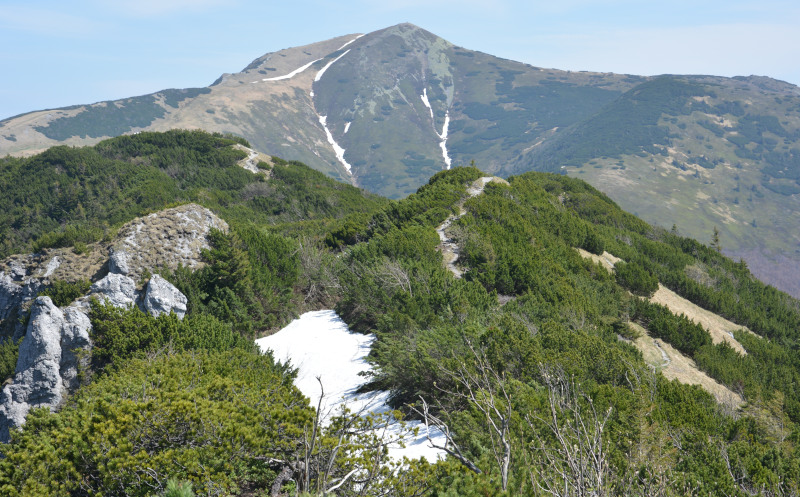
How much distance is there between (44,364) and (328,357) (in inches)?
258

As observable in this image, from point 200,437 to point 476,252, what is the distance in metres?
12.8

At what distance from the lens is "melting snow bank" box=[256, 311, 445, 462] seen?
10.7 m

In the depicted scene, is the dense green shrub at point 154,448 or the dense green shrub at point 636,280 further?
the dense green shrub at point 636,280

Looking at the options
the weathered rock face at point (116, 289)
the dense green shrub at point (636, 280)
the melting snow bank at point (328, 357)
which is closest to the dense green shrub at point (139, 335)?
the weathered rock face at point (116, 289)

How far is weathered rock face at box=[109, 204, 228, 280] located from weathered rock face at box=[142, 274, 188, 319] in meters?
1.21

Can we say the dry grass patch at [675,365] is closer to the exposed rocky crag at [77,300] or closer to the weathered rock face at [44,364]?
the exposed rocky crag at [77,300]

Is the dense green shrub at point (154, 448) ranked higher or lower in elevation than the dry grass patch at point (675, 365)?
higher

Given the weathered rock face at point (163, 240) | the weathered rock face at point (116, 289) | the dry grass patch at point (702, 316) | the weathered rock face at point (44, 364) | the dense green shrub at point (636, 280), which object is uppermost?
the weathered rock face at point (163, 240)

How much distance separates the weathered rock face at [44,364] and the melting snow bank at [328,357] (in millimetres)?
4299

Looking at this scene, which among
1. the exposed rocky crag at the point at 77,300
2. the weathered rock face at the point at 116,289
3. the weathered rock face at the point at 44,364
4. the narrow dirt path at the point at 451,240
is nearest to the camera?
the weathered rock face at the point at 44,364

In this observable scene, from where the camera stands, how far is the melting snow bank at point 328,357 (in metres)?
10.7

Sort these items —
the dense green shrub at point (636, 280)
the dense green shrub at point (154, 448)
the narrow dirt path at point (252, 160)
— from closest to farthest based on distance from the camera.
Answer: the dense green shrub at point (154, 448) < the dense green shrub at point (636, 280) < the narrow dirt path at point (252, 160)

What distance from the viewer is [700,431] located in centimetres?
780

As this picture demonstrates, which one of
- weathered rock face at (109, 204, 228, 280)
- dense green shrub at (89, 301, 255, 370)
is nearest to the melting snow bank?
dense green shrub at (89, 301, 255, 370)
